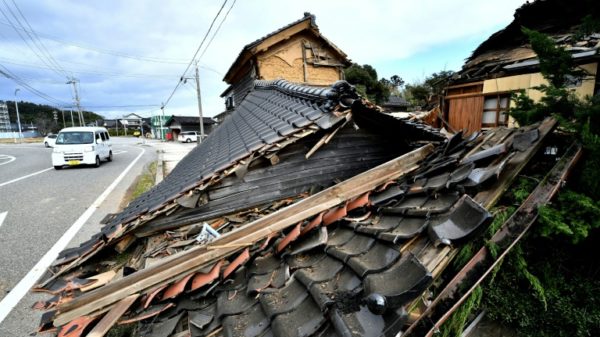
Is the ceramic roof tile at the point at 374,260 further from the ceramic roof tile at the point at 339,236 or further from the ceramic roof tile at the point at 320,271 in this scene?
the ceramic roof tile at the point at 339,236

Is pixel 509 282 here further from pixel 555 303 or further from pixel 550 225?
pixel 550 225

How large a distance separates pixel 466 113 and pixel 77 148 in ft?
68.8

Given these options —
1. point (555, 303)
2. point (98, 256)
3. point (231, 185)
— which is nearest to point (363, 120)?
point (231, 185)

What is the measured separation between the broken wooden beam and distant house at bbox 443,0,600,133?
911 centimetres

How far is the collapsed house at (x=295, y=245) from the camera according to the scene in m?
1.48

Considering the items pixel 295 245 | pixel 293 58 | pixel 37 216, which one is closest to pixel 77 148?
pixel 37 216

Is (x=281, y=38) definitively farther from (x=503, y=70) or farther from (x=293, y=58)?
(x=503, y=70)

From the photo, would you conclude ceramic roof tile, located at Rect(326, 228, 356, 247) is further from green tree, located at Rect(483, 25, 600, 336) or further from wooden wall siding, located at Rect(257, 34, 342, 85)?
wooden wall siding, located at Rect(257, 34, 342, 85)

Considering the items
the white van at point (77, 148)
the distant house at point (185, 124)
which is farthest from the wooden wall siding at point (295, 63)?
the distant house at point (185, 124)

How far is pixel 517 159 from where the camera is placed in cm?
188

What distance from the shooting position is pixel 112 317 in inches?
71.9

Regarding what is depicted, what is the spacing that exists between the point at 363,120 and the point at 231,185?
2.04 meters

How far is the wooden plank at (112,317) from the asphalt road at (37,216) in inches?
90.2

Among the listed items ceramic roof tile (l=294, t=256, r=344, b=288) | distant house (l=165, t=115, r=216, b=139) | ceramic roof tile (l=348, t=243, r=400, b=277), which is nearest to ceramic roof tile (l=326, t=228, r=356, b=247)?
ceramic roof tile (l=294, t=256, r=344, b=288)
